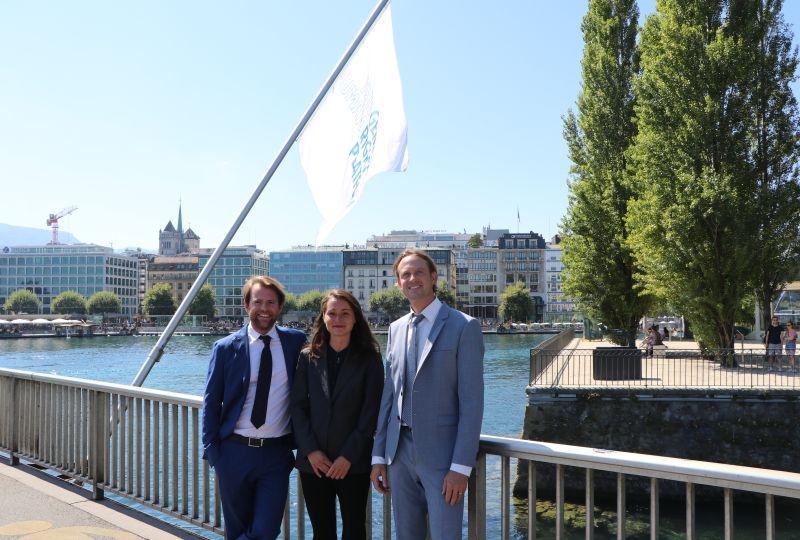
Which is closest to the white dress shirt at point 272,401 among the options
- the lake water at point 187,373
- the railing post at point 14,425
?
the railing post at point 14,425

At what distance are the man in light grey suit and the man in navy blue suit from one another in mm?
814

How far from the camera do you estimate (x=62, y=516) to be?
257 inches

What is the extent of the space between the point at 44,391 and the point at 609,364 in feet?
58.6

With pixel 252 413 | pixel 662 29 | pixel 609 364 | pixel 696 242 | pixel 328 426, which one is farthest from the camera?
pixel 662 29

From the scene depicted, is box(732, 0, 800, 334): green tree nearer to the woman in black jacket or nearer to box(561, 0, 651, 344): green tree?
box(561, 0, 651, 344): green tree

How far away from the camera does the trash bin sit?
22703mm

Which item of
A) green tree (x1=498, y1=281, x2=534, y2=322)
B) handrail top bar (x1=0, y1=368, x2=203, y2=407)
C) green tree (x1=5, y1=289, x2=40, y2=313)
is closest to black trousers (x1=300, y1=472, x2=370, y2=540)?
handrail top bar (x1=0, y1=368, x2=203, y2=407)

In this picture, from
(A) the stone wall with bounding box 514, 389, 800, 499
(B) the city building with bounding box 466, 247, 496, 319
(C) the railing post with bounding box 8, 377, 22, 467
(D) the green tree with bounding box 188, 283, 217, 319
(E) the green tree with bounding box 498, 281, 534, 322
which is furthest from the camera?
(B) the city building with bounding box 466, 247, 496, 319

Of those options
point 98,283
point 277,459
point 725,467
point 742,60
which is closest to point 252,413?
point 277,459

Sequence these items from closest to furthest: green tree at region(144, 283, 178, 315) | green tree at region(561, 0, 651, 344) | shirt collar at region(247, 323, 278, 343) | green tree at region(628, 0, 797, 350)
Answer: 1. shirt collar at region(247, 323, 278, 343)
2. green tree at region(628, 0, 797, 350)
3. green tree at region(561, 0, 651, 344)
4. green tree at region(144, 283, 178, 315)

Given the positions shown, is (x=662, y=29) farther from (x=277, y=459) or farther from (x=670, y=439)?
(x=277, y=459)

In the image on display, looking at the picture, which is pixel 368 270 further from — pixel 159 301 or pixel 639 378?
pixel 639 378

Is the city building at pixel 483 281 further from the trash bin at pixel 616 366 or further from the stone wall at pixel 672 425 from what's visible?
the stone wall at pixel 672 425

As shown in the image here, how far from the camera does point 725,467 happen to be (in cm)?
320
